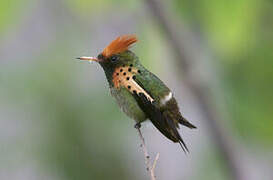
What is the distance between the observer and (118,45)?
2186 millimetres

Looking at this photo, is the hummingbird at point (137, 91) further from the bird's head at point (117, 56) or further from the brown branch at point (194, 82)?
the brown branch at point (194, 82)

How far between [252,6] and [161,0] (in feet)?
2.18

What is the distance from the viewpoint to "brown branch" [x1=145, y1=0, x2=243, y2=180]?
3.74m

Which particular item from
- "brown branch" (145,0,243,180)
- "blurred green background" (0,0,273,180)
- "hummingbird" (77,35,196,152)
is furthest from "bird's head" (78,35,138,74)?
"brown branch" (145,0,243,180)

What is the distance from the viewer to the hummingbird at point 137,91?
6.74 ft

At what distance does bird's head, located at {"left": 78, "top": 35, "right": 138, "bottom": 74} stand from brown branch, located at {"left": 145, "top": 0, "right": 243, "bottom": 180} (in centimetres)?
147

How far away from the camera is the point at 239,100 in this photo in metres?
3.91

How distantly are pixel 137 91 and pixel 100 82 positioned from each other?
2714mm

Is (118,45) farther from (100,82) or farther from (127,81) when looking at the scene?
(100,82)

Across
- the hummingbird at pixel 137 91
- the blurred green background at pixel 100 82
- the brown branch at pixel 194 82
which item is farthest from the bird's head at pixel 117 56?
the brown branch at pixel 194 82

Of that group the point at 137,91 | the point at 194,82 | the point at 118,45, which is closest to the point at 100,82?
the point at 194,82

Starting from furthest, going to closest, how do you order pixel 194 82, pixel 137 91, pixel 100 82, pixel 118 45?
pixel 100 82
pixel 194 82
pixel 118 45
pixel 137 91

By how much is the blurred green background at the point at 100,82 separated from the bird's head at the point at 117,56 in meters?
0.45

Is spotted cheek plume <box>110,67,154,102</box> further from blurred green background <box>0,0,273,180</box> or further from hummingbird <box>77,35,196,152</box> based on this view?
blurred green background <box>0,0,273,180</box>
